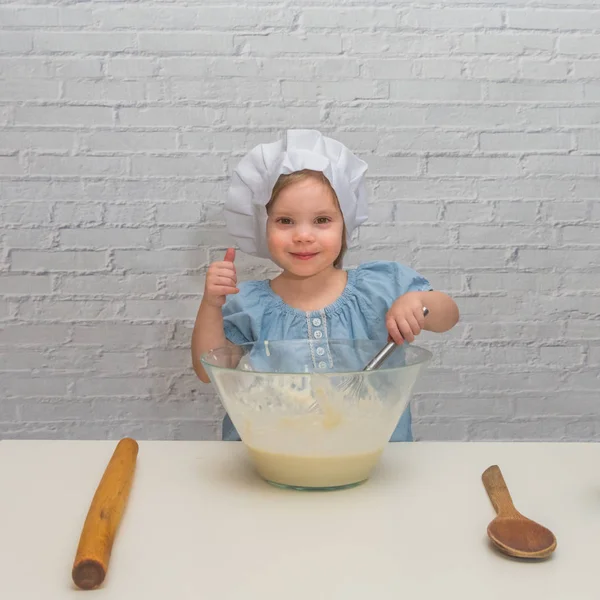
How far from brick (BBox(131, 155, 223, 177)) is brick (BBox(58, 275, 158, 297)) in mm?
251

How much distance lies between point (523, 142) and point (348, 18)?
507mm

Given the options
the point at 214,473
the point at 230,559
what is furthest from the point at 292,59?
the point at 230,559

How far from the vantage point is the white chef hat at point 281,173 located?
1.40 metres

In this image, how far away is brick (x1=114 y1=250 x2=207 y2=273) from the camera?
1834 millimetres

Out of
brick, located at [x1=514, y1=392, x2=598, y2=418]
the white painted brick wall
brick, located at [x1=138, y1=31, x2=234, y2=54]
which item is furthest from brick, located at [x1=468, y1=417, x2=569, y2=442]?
brick, located at [x1=138, y1=31, x2=234, y2=54]

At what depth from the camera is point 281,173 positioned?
1.40m

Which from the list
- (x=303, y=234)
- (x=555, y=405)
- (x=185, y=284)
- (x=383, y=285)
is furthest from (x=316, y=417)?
(x=555, y=405)

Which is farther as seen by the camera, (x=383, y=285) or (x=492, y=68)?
(x=492, y=68)

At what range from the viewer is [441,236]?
6.07 feet

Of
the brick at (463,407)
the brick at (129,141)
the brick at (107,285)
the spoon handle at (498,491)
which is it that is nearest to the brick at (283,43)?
the brick at (129,141)

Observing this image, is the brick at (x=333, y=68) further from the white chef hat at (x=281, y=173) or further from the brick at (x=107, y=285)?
the brick at (x=107, y=285)

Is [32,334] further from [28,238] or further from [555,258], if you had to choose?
[555,258]

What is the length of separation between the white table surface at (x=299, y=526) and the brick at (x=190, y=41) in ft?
3.68

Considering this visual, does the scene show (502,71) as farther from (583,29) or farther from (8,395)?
(8,395)
